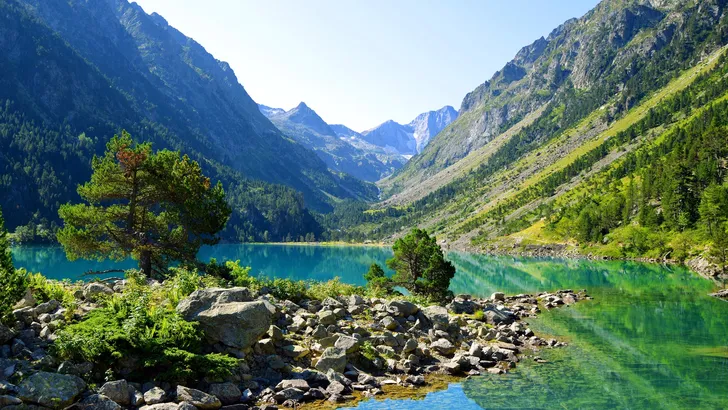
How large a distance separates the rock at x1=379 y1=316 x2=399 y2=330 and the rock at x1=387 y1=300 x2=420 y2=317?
159cm

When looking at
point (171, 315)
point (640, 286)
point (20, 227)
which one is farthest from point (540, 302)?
point (20, 227)

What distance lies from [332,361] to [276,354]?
8.96ft

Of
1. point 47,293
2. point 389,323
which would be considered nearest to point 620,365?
point 389,323

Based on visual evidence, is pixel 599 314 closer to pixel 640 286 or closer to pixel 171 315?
pixel 640 286

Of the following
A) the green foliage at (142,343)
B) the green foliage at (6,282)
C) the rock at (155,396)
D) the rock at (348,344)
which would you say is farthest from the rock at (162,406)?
the rock at (348,344)

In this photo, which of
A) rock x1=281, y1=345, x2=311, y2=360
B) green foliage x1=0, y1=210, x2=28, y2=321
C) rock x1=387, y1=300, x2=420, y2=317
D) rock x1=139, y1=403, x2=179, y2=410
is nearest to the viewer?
rock x1=139, y1=403, x2=179, y2=410

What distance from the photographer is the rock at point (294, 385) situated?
59.6 ft

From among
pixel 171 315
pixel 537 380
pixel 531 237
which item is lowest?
pixel 531 237

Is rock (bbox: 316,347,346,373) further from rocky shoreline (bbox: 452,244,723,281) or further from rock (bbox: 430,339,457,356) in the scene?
rocky shoreline (bbox: 452,244,723,281)

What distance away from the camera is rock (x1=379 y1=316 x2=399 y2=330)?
27.2 m

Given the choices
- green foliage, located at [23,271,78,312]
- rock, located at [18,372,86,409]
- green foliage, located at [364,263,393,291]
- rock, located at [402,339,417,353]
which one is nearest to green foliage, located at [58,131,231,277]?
green foliage, located at [23,271,78,312]

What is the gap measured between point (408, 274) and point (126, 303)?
30.8 metres

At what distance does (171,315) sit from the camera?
18.7 m

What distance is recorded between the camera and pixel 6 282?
1633 cm
